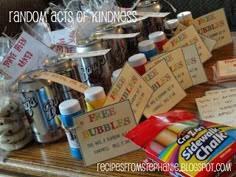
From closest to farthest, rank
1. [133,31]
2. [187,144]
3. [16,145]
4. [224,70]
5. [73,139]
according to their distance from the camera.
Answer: [187,144] < [73,139] < [16,145] < [224,70] < [133,31]

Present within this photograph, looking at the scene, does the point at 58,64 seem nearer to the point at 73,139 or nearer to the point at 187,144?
the point at 73,139

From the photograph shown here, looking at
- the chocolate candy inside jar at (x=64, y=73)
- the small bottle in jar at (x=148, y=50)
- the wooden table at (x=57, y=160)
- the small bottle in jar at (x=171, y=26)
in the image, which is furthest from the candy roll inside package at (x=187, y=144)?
the small bottle in jar at (x=171, y=26)

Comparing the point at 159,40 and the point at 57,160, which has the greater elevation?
the point at 159,40

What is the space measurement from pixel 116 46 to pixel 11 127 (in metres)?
0.36

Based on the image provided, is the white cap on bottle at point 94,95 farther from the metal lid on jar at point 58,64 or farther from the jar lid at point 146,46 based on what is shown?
the jar lid at point 146,46

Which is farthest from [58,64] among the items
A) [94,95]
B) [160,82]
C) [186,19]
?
[186,19]

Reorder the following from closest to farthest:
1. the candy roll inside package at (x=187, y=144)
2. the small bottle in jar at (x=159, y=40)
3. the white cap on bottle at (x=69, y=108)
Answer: the candy roll inside package at (x=187, y=144) → the white cap on bottle at (x=69, y=108) → the small bottle in jar at (x=159, y=40)

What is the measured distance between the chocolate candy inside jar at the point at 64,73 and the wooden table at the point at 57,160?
101mm

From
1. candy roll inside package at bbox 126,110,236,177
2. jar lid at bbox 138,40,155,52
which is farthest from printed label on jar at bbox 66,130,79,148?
jar lid at bbox 138,40,155,52

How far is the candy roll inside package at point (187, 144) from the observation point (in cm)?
61

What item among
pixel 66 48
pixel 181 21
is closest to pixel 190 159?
pixel 66 48

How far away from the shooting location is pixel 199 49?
1099 mm

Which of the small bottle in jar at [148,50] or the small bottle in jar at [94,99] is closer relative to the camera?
the small bottle in jar at [94,99]

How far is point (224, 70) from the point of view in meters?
1.01
